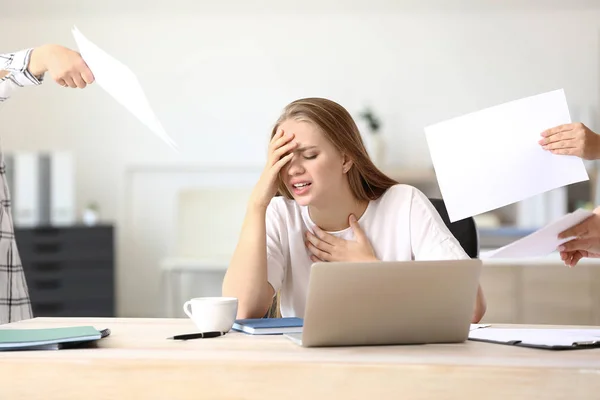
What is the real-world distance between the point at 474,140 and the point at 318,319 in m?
0.54

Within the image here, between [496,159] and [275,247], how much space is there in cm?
63

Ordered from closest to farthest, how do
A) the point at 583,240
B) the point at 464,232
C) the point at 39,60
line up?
the point at 583,240 < the point at 39,60 < the point at 464,232

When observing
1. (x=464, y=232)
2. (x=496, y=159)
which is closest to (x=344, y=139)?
(x=464, y=232)

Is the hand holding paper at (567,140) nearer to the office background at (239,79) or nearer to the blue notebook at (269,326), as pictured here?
the blue notebook at (269,326)

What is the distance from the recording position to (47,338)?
1247 millimetres

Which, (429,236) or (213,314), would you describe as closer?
(213,314)

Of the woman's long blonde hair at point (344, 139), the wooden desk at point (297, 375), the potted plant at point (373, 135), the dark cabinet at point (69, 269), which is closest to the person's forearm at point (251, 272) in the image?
the woman's long blonde hair at point (344, 139)

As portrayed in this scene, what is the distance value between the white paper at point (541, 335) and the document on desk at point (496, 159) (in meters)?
0.24

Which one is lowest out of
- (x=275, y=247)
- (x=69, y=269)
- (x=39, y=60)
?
(x=69, y=269)

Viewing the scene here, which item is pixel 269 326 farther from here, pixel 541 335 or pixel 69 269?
pixel 69 269

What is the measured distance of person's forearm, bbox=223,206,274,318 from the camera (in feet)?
5.81

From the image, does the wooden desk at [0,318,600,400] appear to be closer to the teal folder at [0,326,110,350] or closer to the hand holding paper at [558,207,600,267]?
the teal folder at [0,326,110,350]

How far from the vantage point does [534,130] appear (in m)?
1.52

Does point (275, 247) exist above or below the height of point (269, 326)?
above
